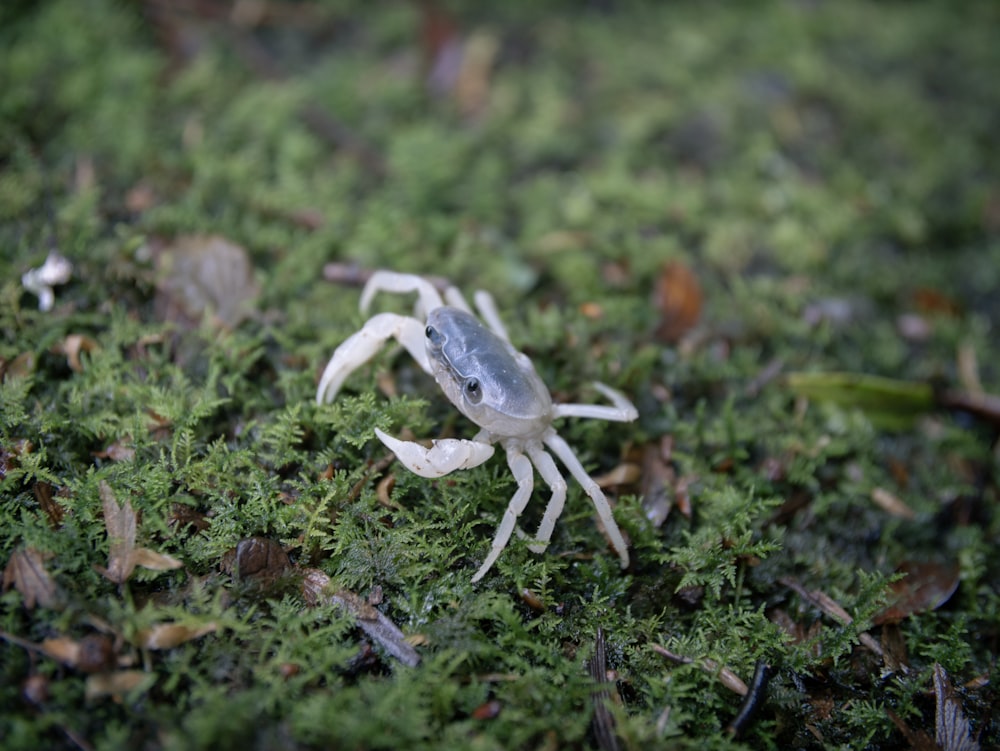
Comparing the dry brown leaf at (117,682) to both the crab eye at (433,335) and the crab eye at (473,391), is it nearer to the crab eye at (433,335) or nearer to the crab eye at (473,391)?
the crab eye at (473,391)

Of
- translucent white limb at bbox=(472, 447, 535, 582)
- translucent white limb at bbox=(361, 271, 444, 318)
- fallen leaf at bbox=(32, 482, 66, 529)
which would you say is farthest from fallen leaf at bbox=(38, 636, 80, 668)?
translucent white limb at bbox=(361, 271, 444, 318)

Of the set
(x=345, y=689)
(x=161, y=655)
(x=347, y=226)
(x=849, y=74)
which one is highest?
(x=347, y=226)

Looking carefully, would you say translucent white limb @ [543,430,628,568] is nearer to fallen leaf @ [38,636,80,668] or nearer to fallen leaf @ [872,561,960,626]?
fallen leaf @ [872,561,960,626]

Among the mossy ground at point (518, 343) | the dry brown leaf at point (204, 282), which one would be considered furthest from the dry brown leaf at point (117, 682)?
the dry brown leaf at point (204, 282)

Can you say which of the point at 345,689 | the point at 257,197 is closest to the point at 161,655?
the point at 345,689

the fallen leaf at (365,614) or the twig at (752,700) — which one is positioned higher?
the fallen leaf at (365,614)

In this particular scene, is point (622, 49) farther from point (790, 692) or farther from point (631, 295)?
point (790, 692)
